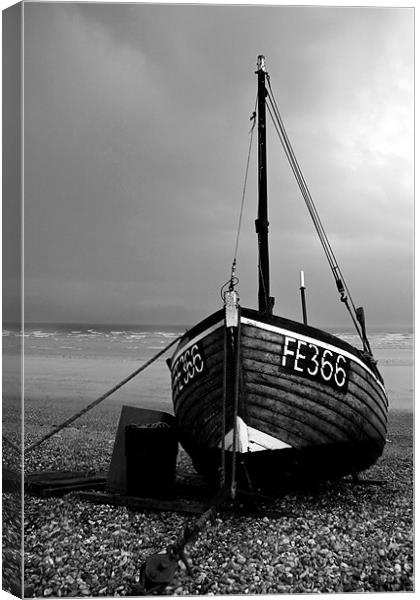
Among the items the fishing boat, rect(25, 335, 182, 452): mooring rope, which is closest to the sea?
rect(25, 335, 182, 452): mooring rope

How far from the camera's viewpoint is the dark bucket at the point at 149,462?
5039 millimetres

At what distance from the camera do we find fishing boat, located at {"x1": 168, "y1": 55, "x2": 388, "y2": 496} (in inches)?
182

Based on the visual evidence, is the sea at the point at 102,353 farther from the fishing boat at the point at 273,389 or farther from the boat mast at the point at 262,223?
the boat mast at the point at 262,223

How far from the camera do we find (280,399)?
15.4 ft

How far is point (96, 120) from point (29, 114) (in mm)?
439

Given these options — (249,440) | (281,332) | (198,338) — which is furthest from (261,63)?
(249,440)

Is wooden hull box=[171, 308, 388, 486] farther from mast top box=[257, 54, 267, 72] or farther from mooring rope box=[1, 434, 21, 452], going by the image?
mast top box=[257, 54, 267, 72]

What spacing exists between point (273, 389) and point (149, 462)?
1136 mm

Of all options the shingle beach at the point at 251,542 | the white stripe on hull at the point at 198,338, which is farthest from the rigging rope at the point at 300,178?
the shingle beach at the point at 251,542

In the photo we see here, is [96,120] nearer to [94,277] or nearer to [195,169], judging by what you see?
[195,169]

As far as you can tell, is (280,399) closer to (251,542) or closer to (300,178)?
(251,542)

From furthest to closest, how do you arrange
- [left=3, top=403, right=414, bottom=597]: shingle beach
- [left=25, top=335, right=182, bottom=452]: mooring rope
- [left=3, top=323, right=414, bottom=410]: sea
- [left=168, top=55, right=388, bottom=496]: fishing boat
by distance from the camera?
1. [left=25, top=335, right=182, bottom=452]: mooring rope
2. [left=168, top=55, right=388, bottom=496]: fishing boat
3. [left=3, top=323, right=414, bottom=410]: sea
4. [left=3, top=403, right=414, bottom=597]: shingle beach

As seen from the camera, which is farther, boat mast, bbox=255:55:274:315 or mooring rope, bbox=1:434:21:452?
boat mast, bbox=255:55:274:315

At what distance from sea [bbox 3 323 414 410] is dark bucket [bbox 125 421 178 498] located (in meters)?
0.40
